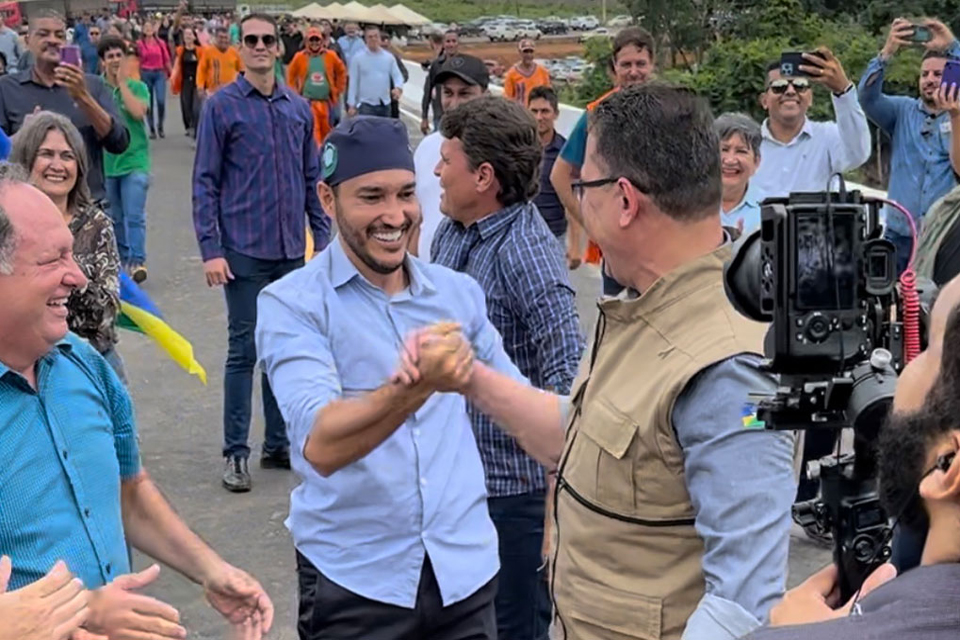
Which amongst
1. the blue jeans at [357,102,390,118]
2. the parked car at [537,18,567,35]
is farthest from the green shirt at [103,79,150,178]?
the parked car at [537,18,567,35]

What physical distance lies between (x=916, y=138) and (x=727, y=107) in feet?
32.8

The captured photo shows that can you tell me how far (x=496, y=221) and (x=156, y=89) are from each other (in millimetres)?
16843

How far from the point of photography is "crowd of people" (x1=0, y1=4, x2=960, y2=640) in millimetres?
2166

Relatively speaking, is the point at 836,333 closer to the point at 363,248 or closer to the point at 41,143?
the point at 363,248

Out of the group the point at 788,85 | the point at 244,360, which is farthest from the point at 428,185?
the point at 788,85

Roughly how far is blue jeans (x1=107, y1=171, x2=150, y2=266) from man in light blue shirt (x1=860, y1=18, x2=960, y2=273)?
5.68 meters

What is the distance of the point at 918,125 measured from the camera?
7.44 m

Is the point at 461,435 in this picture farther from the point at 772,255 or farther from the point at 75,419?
the point at 772,255

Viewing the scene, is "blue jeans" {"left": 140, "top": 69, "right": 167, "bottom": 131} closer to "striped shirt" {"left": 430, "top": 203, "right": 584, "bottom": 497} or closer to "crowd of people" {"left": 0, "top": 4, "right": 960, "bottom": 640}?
"crowd of people" {"left": 0, "top": 4, "right": 960, "bottom": 640}

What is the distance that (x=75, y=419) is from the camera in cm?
281

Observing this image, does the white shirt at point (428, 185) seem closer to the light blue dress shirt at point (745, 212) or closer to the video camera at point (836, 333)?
the light blue dress shirt at point (745, 212)

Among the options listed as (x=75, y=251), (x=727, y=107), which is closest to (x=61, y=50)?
(x=75, y=251)

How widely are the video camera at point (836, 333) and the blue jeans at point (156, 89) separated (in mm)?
17573

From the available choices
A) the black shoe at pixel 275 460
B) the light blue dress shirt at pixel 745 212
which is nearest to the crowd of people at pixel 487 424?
the light blue dress shirt at pixel 745 212
